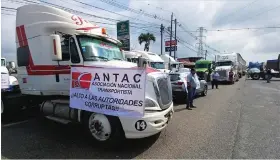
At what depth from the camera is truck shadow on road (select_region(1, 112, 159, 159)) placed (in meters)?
4.78

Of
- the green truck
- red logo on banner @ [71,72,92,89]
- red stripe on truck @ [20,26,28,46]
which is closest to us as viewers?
red logo on banner @ [71,72,92,89]

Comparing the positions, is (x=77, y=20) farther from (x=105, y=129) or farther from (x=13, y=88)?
(x=105, y=129)

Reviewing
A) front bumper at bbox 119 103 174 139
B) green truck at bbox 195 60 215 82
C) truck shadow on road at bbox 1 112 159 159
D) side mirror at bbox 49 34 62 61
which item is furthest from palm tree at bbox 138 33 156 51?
front bumper at bbox 119 103 174 139

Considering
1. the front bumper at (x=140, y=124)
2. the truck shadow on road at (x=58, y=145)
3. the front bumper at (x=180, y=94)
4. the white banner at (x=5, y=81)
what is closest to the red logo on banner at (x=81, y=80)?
the front bumper at (x=140, y=124)

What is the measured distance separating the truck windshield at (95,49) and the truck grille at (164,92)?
67.4 inches

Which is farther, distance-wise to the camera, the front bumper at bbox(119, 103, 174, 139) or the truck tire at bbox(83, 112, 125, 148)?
the truck tire at bbox(83, 112, 125, 148)

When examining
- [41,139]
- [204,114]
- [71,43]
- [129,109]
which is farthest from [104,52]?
[204,114]

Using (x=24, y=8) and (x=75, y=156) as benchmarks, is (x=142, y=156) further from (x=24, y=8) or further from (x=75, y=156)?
(x=24, y=8)

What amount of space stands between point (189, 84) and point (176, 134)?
177 inches

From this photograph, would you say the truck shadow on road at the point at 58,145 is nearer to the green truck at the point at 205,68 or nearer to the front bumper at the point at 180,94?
the front bumper at the point at 180,94

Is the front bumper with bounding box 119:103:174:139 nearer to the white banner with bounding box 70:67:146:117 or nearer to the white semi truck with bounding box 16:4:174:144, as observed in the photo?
the white semi truck with bounding box 16:4:174:144

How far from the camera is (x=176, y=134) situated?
6.18 metres

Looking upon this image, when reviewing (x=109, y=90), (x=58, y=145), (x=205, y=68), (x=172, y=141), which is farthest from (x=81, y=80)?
(x=205, y=68)

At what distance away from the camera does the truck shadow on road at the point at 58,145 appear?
478 cm
